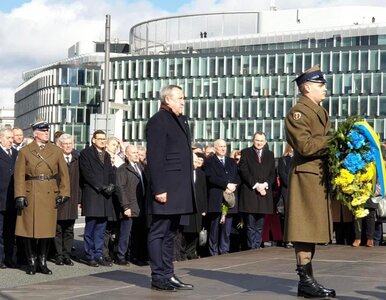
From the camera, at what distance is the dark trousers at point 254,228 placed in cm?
1680

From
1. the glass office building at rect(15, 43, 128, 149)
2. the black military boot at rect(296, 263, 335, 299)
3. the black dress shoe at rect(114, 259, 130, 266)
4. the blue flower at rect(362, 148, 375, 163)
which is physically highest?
the glass office building at rect(15, 43, 128, 149)

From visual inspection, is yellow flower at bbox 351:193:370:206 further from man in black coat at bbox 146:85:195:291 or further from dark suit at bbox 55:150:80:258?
dark suit at bbox 55:150:80:258

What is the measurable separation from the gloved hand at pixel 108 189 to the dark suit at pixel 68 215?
1.32 ft

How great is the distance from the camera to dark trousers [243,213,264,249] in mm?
16797

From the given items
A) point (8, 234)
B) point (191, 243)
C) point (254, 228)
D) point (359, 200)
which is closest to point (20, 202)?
point (8, 234)

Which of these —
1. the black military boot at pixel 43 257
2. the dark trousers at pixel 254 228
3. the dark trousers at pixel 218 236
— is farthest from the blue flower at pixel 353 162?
the dark trousers at pixel 254 228

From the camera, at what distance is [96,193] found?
14.6 m

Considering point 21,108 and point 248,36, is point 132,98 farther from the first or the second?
point 21,108

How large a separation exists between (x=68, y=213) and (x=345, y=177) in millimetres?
6292

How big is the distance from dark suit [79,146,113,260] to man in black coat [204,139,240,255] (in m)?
2.12

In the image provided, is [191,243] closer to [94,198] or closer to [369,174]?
[94,198]

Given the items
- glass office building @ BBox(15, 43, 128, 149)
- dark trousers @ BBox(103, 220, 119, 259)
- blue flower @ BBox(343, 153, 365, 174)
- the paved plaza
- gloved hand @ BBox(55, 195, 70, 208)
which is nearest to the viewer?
blue flower @ BBox(343, 153, 365, 174)

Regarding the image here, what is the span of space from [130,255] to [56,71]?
105919 mm

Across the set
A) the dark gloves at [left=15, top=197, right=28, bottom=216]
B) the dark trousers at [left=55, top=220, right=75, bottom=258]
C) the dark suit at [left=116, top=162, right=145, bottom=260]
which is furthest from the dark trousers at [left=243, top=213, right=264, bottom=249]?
the dark gloves at [left=15, top=197, right=28, bottom=216]
